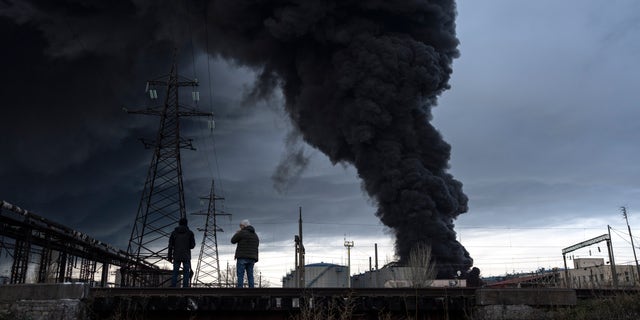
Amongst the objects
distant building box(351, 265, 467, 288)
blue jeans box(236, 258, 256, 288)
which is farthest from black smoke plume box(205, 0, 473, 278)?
blue jeans box(236, 258, 256, 288)

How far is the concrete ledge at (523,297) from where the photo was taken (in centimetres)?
714

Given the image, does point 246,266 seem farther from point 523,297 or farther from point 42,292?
point 523,297

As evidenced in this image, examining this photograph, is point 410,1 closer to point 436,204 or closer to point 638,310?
point 436,204

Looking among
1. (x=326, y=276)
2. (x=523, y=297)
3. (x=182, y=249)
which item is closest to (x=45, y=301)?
(x=182, y=249)

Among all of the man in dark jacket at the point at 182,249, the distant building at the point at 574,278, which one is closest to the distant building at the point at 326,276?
the distant building at the point at 574,278

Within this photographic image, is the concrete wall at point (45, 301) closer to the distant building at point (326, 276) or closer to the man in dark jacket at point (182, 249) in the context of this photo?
the man in dark jacket at point (182, 249)

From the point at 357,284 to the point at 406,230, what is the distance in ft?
49.9

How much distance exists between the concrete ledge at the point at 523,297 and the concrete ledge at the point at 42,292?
5638 mm

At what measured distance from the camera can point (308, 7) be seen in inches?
1121

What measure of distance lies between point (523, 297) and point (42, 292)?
263 inches

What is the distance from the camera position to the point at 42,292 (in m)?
6.61

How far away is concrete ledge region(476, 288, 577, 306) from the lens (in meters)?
7.14

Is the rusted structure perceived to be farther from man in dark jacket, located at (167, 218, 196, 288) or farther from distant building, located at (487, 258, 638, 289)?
distant building, located at (487, 258, 638, 289)

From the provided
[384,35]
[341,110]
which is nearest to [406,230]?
[341,110]
